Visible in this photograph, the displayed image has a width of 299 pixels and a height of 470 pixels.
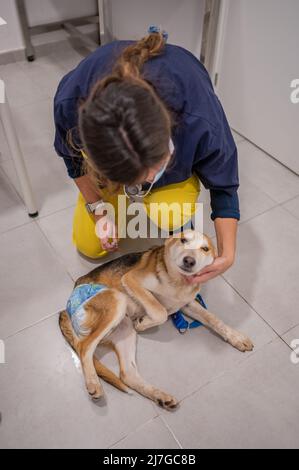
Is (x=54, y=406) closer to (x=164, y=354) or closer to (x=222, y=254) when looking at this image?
(x=164, y=354)

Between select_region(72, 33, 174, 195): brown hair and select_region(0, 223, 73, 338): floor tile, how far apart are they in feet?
2.46

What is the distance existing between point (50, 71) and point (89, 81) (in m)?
1.89

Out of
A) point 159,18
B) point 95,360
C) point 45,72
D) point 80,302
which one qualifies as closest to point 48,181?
point 80,302

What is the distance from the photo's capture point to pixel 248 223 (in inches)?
71.6

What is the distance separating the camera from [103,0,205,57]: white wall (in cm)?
219

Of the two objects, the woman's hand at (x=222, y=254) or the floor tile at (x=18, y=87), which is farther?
the floor tile at (x=18, y=87)

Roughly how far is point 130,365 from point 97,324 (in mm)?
188

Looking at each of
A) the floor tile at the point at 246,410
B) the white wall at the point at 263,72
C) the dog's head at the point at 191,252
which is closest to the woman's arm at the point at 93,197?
the dog's head at the point at 191,252

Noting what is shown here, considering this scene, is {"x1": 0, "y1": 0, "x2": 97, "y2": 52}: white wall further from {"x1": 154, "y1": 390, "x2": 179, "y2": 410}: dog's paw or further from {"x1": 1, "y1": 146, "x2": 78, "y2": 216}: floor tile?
{"x1": 154, "y1": 390, "x2": 179, "y2": 410}: dog's paw

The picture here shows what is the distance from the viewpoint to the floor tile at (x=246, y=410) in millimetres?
1175

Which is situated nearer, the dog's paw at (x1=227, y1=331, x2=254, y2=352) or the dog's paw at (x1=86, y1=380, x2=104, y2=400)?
the dog's paw at (x1=86, y1=380, x2=104, y2=400)

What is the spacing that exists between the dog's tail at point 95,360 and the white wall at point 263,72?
1.44 metres

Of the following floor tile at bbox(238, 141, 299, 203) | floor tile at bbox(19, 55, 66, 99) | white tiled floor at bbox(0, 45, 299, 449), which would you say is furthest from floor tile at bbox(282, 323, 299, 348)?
floor tile at bbox(19, 55, 66, 99)

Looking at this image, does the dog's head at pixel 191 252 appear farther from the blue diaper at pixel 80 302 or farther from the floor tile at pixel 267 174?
the floor tile at pixel 267 174
